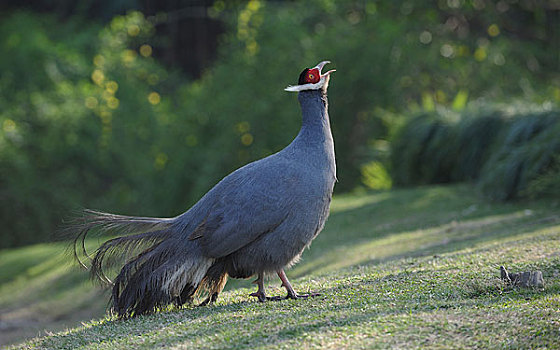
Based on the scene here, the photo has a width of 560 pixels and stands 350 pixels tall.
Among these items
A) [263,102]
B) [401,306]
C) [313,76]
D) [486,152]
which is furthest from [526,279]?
[263,102]

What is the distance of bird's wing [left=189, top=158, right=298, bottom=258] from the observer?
5051 millimetres

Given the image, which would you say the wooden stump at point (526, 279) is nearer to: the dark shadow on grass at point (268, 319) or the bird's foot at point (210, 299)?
the dark shadow on grass at point (268, 319)

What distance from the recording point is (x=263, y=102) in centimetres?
1479

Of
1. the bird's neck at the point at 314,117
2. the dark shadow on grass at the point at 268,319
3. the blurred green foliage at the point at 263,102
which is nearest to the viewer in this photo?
the dark shadow on grass at the point at 268,319

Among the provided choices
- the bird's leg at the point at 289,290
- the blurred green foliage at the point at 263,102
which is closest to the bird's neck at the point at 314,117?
the bird's leg at the point at 289,290

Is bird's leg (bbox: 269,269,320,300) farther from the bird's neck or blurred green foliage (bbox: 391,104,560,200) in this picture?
blurred green foliage (bbox: 391,104,560,200)

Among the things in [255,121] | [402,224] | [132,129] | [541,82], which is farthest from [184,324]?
[541,82]

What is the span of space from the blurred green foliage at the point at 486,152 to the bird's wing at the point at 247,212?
5.49 meters

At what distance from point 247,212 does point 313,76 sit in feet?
3.71

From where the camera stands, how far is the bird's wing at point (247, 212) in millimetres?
5051

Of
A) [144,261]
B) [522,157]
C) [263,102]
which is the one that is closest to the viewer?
[144,261]

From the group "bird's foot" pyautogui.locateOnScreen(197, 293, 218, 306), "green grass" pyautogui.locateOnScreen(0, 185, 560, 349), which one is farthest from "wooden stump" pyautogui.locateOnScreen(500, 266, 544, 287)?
"bird's foot" pyautogui.locateOnScreen(197, 293, 218, 306)

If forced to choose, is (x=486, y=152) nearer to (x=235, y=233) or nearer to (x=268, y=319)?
(x=235, y=233)

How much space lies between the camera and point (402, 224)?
33.6 ft
